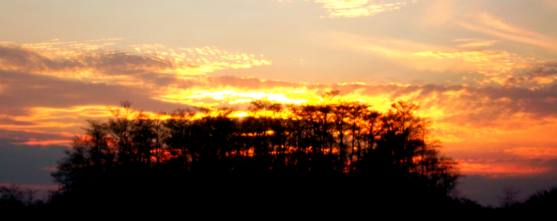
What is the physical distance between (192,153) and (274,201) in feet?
60.0

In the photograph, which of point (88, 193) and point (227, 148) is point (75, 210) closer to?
point (88, 193)

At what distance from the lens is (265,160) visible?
9438cm

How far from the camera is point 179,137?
320 ft

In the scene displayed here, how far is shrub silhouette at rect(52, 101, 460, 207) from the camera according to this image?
82750mm

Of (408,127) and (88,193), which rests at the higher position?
(408,127)

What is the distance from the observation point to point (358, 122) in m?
93.5

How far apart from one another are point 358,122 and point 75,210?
3446 centimetres

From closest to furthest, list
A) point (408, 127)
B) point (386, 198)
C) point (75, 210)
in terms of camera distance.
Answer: point (386, 198) < point (75, 210) < point (408, 127)

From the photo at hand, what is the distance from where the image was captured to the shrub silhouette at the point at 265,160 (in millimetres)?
82750

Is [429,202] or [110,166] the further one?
[110,166]

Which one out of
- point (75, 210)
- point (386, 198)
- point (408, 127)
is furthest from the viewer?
point (408, 127)

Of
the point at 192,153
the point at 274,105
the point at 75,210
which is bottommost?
the point at 75,210

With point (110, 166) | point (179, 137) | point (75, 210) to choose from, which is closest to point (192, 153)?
point (179, 137)

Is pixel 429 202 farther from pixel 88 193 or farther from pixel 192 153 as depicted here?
pixel 88 193
